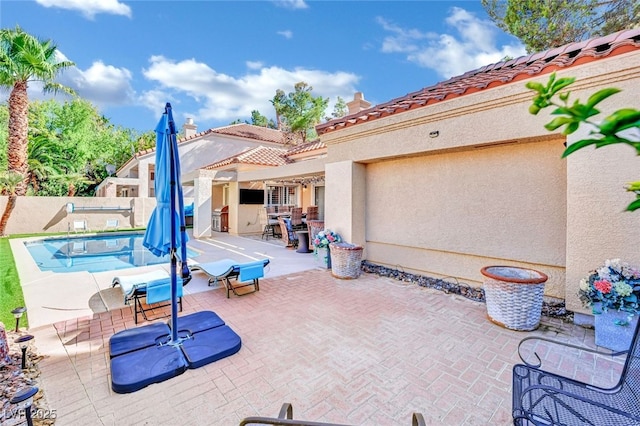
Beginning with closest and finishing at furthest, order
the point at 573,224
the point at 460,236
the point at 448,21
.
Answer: the point at 573,224 → the point at 460,236 → the point at 448,21

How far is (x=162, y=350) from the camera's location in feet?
15.5

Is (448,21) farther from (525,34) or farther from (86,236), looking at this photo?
(86,236)

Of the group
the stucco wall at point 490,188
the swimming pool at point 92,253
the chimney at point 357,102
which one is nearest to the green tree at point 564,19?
the chimney at point 357,102

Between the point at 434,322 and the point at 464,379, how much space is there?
1.80 m

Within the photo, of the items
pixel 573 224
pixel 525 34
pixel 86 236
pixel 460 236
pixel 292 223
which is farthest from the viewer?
pixel 86 236

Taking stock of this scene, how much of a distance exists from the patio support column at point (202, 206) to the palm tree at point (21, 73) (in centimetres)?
1085

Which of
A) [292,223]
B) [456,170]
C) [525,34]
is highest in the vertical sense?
[525,34]

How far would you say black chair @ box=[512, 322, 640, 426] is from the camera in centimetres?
270

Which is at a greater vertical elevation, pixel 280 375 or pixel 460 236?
pixel 460 236

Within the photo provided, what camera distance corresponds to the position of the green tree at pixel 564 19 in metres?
11.6

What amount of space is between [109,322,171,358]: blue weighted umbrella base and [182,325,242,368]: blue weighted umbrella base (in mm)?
584

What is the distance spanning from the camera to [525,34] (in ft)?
43.2

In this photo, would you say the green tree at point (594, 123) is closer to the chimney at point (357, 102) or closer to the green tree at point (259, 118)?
the chimney at point (357, 102)

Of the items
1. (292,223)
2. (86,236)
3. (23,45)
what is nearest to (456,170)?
(292,223)
